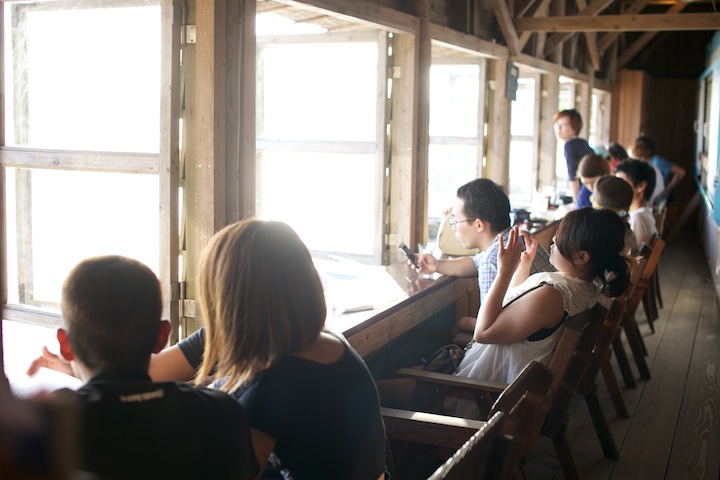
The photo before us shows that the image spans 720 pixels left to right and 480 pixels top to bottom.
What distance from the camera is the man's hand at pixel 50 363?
1951mm

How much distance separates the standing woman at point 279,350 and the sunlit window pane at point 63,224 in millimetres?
1437

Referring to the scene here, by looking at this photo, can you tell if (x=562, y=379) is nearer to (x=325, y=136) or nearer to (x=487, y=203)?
(x=487, y=203)

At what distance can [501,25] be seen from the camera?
593cm

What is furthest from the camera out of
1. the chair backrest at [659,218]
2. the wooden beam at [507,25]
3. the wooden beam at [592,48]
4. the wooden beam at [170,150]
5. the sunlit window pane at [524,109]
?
the wooden beam at [592,48]

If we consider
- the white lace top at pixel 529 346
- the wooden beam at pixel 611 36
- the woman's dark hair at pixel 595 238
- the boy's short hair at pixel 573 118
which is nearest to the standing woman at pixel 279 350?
the white lace top at pixel 529 346

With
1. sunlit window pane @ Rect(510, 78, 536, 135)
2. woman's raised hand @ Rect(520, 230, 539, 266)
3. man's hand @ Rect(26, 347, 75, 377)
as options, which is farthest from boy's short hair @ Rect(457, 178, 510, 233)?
sunlit window pane @ Rect(510, 78, 536, 135)

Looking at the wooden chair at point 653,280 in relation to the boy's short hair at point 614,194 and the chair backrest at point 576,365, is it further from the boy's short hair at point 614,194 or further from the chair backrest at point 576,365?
the chair backrest at point 576,365

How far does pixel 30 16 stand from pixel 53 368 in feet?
4.94

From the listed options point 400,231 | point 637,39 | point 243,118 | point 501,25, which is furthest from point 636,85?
point 243,118

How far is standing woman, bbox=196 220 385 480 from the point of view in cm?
160

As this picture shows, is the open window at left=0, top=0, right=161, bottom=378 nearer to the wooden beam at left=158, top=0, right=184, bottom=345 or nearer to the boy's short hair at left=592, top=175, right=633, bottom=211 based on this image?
the wooden beam at left=158, top=0, right=184, bottom=345

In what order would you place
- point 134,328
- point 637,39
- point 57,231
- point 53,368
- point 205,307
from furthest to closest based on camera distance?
point 637,39 → point 57,231 → point 53,368 → point 205,307 → point 134,328

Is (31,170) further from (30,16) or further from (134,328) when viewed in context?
(134,328)

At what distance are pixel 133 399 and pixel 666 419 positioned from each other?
3.50 meters
